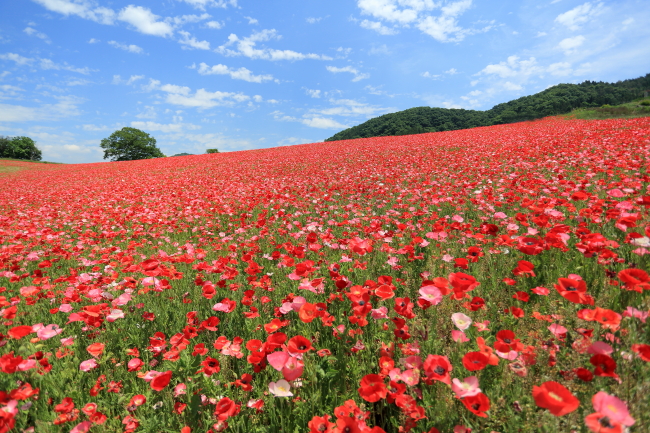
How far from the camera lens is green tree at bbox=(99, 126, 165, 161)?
205ft

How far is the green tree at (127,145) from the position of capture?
6241 cm

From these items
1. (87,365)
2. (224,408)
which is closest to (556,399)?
(224,408)

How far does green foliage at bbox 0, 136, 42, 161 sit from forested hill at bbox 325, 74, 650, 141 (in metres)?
71.9

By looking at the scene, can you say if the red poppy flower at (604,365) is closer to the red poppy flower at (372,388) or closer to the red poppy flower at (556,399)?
the red poppy flower at (556,399)

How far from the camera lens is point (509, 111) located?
53.8m

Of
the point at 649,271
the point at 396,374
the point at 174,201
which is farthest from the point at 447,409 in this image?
the point at 174,201

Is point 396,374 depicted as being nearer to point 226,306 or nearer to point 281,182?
point 226,306

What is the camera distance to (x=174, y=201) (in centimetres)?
946

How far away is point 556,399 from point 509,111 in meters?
65.8

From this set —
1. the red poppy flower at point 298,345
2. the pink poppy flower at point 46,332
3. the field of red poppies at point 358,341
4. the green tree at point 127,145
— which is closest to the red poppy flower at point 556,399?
the field of red poppies at point 358,341

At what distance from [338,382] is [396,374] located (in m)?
0.51

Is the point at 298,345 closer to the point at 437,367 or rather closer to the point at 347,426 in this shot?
the point at 347,426

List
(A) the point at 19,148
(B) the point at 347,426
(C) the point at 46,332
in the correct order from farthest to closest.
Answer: (A) the point at 19,148 < (C) the point at 46,332 < (B) the point at 347,426

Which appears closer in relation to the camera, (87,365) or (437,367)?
(437,367)
